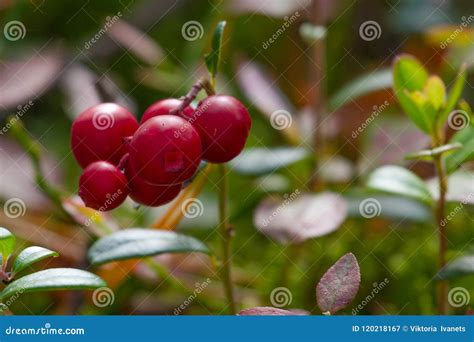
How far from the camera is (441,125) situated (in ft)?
A: 3.79

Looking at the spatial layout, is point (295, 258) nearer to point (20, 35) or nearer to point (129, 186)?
point (129, 186)

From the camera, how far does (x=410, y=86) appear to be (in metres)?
1.18

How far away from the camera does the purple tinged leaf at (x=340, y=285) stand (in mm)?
897

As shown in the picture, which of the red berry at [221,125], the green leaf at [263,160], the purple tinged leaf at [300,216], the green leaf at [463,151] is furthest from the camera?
the green leaf at [263,160]

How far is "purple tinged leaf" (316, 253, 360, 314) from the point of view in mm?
897

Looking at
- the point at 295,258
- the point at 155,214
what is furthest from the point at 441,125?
the point at 155,214

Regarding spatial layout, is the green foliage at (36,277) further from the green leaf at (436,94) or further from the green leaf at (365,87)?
the green leaf at (365,87)

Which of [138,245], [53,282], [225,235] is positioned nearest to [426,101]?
[225,235]

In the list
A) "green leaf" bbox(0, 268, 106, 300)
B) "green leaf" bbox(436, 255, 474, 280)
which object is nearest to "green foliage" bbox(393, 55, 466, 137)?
"green leaf" bbox(436, 255, 474, 280)

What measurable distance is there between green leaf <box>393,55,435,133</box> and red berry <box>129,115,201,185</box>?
14.1 inches

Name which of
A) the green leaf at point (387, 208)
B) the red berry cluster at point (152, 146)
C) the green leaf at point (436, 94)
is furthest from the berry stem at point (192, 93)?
the green leaf at point (387, 208)

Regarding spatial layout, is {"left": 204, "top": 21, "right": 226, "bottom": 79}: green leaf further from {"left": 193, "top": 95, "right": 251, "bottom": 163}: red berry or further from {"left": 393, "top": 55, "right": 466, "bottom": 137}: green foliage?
{"left": 393, "top": 55, "right": 466, "bottom": 137}: green foliage

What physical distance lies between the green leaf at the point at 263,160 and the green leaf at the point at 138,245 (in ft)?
0.90
